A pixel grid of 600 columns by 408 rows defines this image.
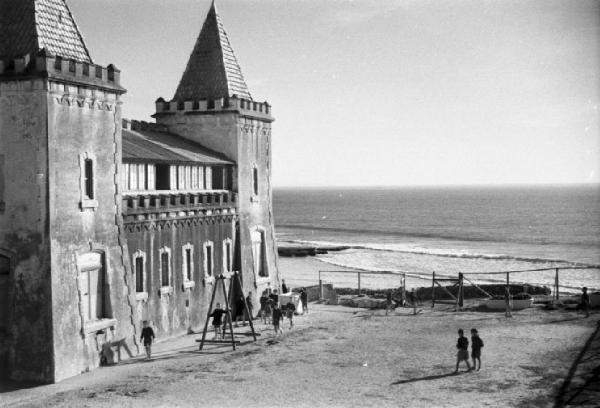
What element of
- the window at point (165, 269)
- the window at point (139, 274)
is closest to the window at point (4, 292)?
the window at point (139, 274)

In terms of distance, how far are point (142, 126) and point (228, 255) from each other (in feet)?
25.7

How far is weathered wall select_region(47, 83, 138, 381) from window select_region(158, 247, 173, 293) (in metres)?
2.79

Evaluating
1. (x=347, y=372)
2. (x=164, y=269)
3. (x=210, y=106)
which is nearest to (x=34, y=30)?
(x=164, y=269)

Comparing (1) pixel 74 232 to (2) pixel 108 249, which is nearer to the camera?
(1) pixel 74 232

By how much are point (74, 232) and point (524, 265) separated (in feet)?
198

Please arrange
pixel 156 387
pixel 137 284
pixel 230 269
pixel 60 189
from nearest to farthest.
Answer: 1. pixel 156 387
2. pixel 60 189
3. pixel 137 284
4. pixel 230 269

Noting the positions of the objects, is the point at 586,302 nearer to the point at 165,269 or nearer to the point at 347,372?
the point at 347,372

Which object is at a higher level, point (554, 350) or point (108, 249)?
point (108, 249)

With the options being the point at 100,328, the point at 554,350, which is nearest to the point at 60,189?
the point at 100,328

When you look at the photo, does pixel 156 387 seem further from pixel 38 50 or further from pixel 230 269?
pixel 230 269

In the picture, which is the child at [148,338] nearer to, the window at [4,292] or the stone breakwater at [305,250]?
the window at [4,292]

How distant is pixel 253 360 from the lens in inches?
1054

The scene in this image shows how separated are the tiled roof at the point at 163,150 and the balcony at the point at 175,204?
141 centimetres

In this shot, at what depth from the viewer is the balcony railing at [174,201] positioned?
29.5m
